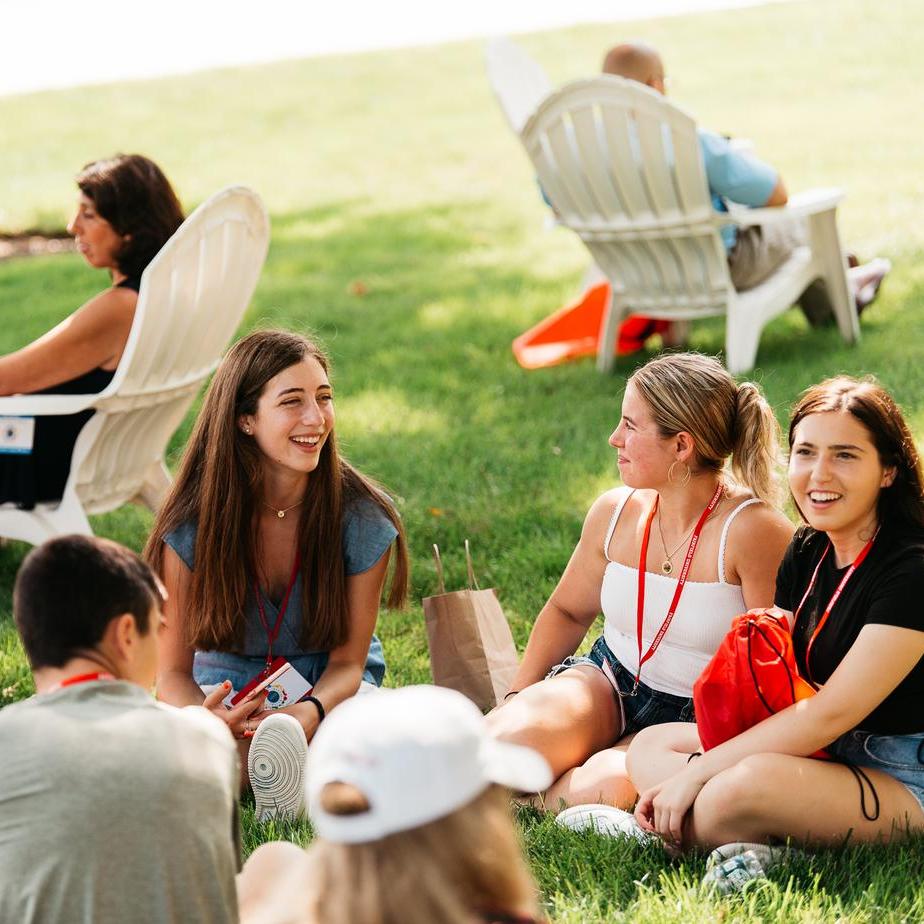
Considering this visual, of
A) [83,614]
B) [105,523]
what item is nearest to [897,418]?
[83,614]

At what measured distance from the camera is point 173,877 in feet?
7.09

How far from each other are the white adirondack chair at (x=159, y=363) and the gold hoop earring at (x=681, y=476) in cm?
209

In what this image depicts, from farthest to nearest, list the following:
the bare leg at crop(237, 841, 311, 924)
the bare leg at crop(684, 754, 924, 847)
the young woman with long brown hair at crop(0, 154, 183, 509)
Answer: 1. the young woman with long brown hair at crop(0, 154, 183, 509)
2. the bare leg at crop(684, 754, 924, 847)
3. the bare leg at crop(237, 841, 311, 924)

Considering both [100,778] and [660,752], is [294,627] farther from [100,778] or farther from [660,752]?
[100,778]

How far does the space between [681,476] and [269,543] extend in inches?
45.7

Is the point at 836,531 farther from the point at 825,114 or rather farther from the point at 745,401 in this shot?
the point at 825,114

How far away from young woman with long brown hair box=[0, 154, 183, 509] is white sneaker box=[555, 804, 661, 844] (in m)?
2.58

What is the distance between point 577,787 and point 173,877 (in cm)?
150

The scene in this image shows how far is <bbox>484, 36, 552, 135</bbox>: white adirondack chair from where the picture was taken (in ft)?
26.6

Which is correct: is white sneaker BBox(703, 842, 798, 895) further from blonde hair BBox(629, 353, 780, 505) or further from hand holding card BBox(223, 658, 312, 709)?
hand holding card BBox(223, 658, 312, 709)

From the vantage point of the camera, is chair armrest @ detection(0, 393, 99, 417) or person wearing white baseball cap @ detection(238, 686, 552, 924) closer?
person wearing white baseball cap @ detection(238, 686, 552, 924)

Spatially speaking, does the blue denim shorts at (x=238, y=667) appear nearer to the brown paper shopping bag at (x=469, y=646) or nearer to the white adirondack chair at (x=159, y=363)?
the brown paper shopping bag at (x=469, y=646)

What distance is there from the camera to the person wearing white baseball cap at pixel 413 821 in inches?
70.9

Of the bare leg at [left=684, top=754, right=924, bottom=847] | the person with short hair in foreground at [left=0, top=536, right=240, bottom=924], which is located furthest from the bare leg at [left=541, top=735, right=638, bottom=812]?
the person with short hair in foreground at [left=0, top=536, right=240, bottom=924]
